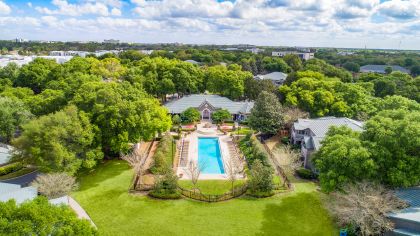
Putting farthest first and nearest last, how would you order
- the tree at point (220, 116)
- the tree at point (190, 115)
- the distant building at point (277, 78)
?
A: the distant building at point (277, 78), the tree at point (220, 116), the tree at point (190, 115)

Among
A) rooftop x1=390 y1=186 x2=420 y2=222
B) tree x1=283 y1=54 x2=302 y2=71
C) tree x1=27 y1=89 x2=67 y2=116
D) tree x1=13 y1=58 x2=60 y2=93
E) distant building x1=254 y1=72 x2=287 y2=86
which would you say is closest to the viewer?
rooftop x1=390 y1=186 x2=420 y2=222

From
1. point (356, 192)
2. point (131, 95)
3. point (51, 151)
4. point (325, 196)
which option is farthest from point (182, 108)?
point (356, 192)

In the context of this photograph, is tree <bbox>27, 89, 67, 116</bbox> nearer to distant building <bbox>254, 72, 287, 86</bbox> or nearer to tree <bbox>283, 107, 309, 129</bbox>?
tree <bbox>283, 107, 309, 129</bbox>

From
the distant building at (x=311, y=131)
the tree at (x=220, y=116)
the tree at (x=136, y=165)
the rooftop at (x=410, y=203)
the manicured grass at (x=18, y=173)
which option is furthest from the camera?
the tree at (x=220, y=116)

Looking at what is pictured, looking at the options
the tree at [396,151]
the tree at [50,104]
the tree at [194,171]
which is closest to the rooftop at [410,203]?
the tree at [396,151]

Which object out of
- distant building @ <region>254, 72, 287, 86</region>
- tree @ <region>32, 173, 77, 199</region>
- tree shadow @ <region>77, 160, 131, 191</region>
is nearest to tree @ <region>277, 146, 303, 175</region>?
tree shadow @ <region>77, 160, 131, 191</region>

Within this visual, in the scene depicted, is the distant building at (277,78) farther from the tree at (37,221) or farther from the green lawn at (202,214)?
the tree at (37,221)
